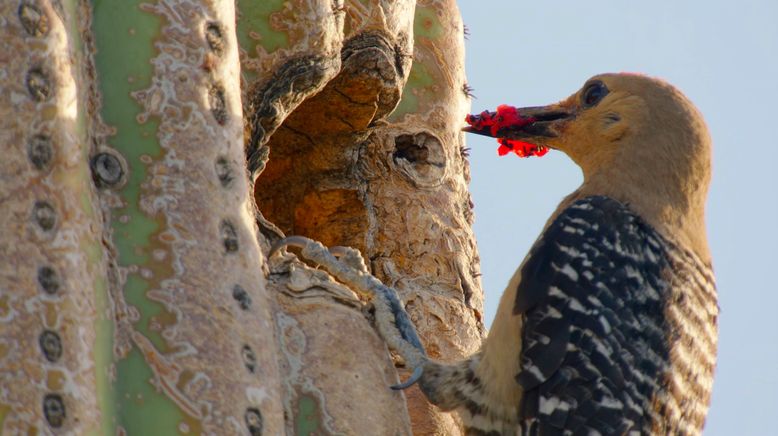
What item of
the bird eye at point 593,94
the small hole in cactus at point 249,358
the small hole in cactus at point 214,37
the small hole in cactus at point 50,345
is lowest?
the small hole in cactus at point 249,358

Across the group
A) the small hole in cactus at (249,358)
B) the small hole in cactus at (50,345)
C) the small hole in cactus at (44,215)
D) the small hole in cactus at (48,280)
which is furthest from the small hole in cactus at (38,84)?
the small hole in cactus at (249,358)

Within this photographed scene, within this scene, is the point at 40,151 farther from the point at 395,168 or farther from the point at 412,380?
the point at 395,168

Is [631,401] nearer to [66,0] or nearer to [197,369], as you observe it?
[197,369]

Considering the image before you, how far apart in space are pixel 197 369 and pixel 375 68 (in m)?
2.12

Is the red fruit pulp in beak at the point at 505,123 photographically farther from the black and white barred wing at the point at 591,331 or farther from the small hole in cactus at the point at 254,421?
the small hole in cactus at the point at 254,421

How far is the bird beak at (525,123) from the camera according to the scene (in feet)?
15.4

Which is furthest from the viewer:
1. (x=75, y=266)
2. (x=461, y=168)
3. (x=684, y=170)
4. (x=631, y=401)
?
(x=461, y=168)

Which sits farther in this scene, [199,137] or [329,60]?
[329,60]

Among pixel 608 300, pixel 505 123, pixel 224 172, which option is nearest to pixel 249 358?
pixel 224 172

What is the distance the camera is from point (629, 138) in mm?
4469

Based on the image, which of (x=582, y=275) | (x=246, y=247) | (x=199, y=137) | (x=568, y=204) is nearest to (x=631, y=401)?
(x=582, y=275)

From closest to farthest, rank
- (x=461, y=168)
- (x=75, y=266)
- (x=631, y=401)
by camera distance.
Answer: (x=75, y=266) < (x=631, y=401) < (x=461, y=168)

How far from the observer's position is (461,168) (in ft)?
17.6

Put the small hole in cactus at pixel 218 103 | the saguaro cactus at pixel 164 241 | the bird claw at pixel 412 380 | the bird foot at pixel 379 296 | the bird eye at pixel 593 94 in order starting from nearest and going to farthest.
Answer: the saguaro cactus at pixel 164 241 → the small hole in cactus at pixel 218 103 → the bird claw at pixel 412 380 → the bird foot at pixel 379 296 → the bird eye at pixel 593 94
